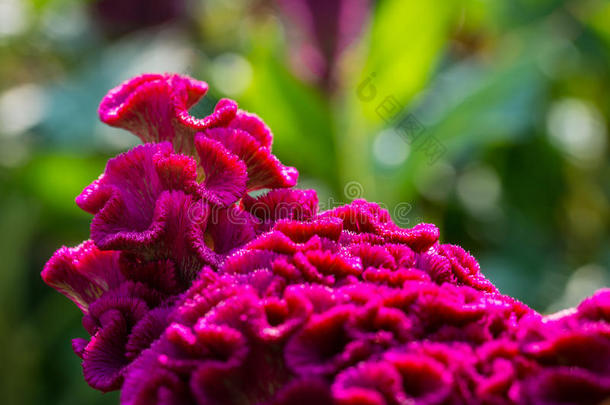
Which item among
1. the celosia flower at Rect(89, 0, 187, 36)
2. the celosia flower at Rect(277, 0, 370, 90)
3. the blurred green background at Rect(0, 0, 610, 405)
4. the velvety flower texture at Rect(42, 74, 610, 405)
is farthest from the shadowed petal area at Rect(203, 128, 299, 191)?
the celosia flower at Rect(89, 0, 187, 36)

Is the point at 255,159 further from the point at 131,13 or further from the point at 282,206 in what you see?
the point at 131,13

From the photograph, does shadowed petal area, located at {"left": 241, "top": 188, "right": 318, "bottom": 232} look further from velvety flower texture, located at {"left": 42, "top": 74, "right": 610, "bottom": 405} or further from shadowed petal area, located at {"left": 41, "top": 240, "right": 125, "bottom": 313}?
shadowed petal area, located at {"left": 41, "top": 240, "right": 125, "bottom": 313}

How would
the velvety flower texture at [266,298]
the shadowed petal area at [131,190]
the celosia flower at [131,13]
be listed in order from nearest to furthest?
the velvety flower texture at [266,298]
the shadowed petal area at [131,190]
the celosia flower at [131,13]

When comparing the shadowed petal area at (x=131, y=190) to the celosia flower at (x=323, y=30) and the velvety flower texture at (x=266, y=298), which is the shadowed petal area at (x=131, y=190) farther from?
the celosia flower at (x=323, y=30)

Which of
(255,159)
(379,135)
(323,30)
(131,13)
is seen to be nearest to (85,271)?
(255,159)

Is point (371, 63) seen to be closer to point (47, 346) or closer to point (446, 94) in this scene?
point (446, 94)

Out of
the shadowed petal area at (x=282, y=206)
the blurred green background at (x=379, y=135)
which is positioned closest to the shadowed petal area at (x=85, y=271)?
the shadowed petal area at (x=282, y=206)

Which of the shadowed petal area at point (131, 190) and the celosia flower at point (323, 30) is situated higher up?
the celosia flower at point (323, 30)
